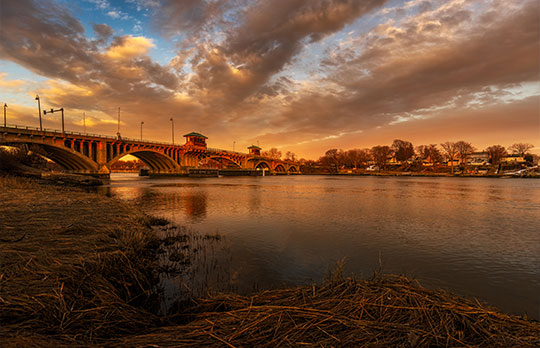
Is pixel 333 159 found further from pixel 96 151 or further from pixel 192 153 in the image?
pixel 96 151

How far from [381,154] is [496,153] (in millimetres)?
58142

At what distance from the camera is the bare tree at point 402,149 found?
480 ft

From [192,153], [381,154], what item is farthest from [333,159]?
[192,153]

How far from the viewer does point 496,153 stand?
12750cm

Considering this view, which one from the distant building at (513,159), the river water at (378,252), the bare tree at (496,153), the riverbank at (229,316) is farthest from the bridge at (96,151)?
the distant building at (513,159)

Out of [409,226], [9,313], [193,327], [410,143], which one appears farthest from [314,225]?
[410,143]

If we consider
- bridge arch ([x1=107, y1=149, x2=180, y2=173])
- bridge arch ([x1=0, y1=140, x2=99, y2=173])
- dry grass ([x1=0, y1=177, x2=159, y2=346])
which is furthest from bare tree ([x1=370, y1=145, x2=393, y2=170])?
dry grass ([x1=0, y1=177, x2=159, y2=346])

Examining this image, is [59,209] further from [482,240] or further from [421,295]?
[482,240]

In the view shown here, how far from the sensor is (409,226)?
13617mm

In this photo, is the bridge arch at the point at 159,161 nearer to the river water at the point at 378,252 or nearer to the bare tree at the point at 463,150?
the river water at the point at 378,252

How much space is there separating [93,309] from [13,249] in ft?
10.6

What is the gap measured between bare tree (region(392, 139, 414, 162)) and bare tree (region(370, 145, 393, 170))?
175 inches

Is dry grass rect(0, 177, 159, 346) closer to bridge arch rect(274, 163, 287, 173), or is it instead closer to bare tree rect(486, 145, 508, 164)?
Answer: bridge arch rect(274, 163, 287, 173)

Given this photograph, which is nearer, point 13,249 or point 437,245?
point 13,249
